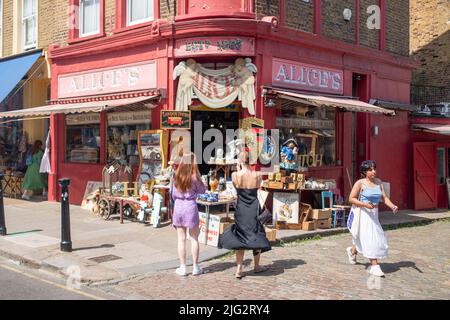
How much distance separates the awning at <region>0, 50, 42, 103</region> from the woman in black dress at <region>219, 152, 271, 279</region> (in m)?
10.6

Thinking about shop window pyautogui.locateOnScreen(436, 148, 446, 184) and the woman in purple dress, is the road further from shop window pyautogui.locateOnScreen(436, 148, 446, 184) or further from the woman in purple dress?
shop window pyautogui.locateOnScreen(436, 148, 446, 184)

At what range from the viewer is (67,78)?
14578mm

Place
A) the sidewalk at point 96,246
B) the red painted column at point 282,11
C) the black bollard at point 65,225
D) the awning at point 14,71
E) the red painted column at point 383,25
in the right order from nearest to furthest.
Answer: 1. the sidewalk at point 96,246
2. the black bollard at point 65,225
3. the red painted column at point 282,11
4. the red painted column at point 383,25
5. the awning at point 14,71

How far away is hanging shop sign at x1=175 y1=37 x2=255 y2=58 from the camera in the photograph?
11.1 meters

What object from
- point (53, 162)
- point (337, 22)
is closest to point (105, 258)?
point (53, 162)

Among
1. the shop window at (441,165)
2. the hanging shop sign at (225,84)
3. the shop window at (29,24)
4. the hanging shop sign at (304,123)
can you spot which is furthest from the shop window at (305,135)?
the shop window at (29,24)

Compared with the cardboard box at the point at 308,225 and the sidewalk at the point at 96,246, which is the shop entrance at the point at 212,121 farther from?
the cardboard box at the point at 308,225

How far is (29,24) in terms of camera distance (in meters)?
17.1

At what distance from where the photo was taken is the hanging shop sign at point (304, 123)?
12.0 metres

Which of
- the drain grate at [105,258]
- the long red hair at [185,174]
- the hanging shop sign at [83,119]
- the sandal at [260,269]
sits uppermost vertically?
the hanging shop sign at [83,119]

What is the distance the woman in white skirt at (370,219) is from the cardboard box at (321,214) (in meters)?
3.29

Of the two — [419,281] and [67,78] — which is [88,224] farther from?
[419,281]

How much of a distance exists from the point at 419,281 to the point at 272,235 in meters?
2.87
